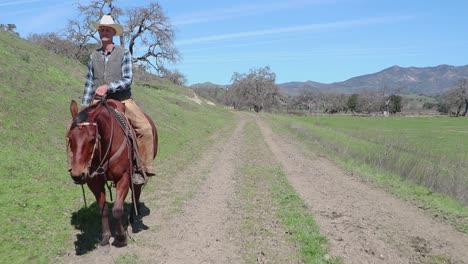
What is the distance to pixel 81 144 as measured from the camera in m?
4.93

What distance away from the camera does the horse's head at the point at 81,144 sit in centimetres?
488

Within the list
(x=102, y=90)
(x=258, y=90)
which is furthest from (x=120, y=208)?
→ (x=258, y=90)

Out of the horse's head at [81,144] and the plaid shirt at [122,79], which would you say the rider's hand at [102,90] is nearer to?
the plaid shirt at [122,79]

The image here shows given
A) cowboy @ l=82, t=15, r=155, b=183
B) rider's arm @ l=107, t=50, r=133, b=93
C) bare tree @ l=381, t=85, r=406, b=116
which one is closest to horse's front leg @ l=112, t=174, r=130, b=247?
cowboy @ l=82, t=15, r=155, b=183

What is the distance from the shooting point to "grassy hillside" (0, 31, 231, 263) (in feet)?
20.4

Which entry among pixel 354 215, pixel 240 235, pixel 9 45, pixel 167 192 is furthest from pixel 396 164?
pixel 9 45

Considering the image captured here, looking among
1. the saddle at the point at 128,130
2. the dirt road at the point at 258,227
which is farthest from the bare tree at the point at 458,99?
the saddle at the point at 128,130

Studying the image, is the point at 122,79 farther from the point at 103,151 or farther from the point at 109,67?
the point at 103,151

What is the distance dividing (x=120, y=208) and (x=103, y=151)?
886 mm

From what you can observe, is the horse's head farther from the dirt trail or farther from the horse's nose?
the dirt trail

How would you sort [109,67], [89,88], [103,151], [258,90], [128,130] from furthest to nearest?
[258,90]
[89,88]
[109,67]
[128,130]
[103,151]

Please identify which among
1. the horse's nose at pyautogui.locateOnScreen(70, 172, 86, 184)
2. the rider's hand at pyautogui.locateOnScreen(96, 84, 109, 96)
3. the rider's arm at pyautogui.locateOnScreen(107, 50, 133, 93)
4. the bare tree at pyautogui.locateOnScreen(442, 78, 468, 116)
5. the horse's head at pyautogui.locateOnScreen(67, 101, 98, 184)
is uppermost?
the rider's arm at pyautogui.locateOnScreen(107, 50, 133, 93)

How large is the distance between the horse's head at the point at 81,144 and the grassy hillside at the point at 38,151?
1599mm

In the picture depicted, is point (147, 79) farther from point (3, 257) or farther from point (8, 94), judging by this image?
point (3, 257)
